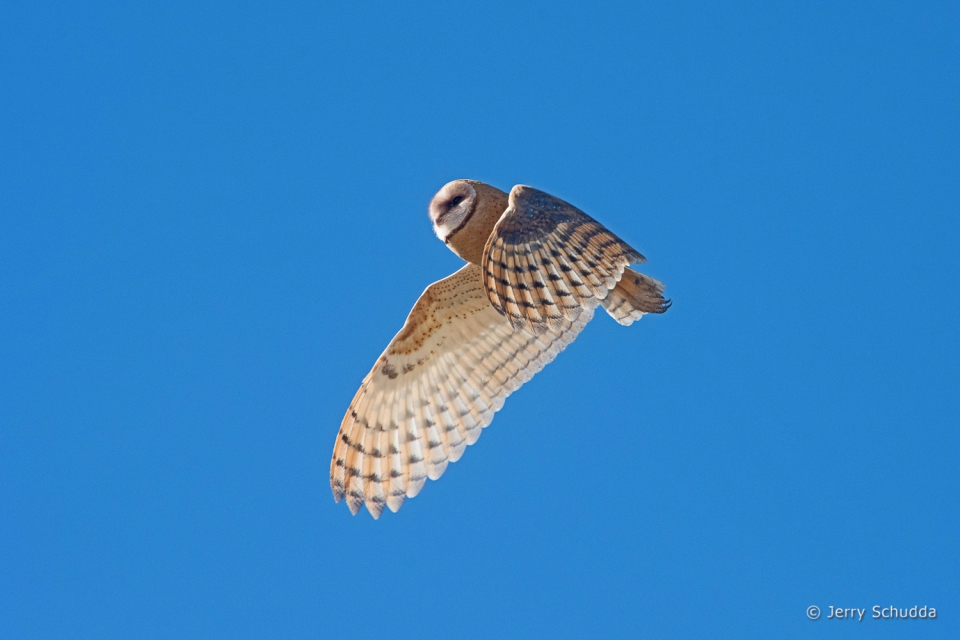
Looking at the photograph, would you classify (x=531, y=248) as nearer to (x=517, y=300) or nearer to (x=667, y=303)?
(x=517, y=300)

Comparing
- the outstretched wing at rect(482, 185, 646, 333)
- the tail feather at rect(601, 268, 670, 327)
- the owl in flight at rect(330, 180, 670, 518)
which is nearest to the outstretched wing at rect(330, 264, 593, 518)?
the owl in flight at rect(330, 180, 670, 518)

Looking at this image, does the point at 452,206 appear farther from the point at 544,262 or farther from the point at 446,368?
the point at 544,262

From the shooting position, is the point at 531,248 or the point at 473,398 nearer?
the point at 531,248

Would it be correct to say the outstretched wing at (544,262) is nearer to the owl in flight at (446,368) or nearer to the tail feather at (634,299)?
the owl in flight at (446,368)

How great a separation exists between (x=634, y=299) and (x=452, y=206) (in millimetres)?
1695

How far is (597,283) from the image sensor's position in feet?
25.4

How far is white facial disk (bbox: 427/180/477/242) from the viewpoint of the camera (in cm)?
917

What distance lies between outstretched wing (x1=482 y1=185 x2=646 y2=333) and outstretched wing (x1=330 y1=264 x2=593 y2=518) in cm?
163

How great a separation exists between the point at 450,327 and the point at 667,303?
1.96 meters

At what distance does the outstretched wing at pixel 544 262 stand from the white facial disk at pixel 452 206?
4.75ft

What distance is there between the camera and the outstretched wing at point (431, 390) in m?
9.45

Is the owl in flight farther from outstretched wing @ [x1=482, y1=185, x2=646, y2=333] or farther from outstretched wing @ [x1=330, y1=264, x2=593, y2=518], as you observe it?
outstretched wing @ [x1=482, y1=185, x2=646, y2=333]

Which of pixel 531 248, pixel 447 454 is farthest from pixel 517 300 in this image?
pixel 447 454

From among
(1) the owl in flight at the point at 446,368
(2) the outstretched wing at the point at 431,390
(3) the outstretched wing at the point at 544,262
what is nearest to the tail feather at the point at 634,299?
(1) the owl in flight at the point at 446,368
